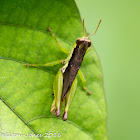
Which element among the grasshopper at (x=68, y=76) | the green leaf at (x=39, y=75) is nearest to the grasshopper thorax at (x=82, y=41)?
the grasshopper at (x=68, y=76)

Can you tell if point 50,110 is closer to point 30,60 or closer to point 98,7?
point 30,60

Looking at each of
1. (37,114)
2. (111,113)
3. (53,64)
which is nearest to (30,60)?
(53,64)

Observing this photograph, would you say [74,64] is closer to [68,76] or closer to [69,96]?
[68,76]

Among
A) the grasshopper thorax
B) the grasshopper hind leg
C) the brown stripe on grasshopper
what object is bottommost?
the grasshopper hind leg

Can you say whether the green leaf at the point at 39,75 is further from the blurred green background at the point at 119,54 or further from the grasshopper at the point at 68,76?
the blurred green background at the point at 119,54

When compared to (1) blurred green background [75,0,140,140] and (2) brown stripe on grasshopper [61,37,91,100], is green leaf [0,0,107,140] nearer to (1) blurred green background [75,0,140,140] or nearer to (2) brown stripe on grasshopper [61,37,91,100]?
(2) brown stripe on grasshopper [61,37,91,100]

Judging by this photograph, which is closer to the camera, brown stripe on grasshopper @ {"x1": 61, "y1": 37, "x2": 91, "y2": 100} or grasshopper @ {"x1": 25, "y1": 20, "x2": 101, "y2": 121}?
grasshopper @ {"x1": 25, "y1": 20, "x2": 101, "y2": 121}

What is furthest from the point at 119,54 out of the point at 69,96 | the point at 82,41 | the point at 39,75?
Answer: the point at 39,75

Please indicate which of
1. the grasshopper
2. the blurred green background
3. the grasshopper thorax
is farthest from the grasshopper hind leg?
the blurred green background
